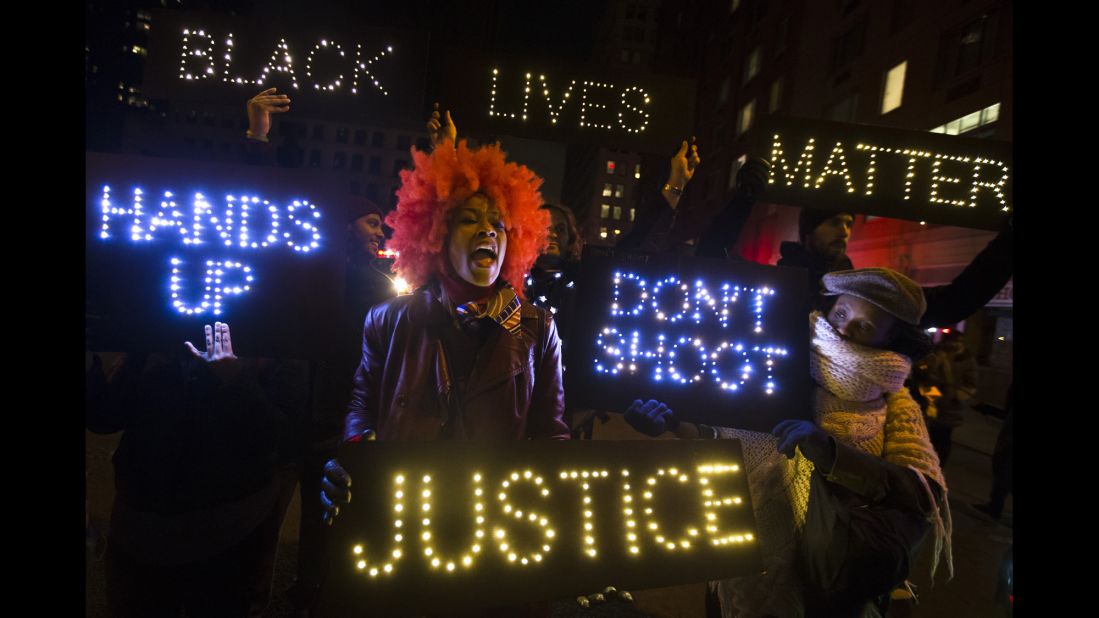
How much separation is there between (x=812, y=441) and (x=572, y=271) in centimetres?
200

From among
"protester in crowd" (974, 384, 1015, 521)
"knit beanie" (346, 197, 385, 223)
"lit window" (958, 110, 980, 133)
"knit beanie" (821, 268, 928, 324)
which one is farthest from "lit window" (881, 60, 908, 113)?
"knit beanie" (346, 197, 385, 223)

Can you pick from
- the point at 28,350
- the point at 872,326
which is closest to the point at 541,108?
the point at 872,326

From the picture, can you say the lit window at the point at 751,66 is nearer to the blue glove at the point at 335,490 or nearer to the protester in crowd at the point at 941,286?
the protester in crowd at the point at 941,286

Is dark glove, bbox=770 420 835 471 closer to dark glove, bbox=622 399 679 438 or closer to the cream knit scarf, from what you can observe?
the cream knit scarf

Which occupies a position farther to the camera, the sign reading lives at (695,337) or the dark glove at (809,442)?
the sign reading lives at (695,337)

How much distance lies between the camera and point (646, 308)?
198 centimetres

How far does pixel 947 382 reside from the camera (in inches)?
222

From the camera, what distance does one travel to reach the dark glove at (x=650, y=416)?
1.89 metres

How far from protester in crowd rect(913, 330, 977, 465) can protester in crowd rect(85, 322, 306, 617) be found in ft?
19.6

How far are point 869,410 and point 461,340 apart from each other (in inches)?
69.2

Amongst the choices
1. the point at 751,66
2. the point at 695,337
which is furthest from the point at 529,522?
the point at 751,66

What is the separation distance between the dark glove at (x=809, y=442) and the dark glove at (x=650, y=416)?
42 centimetres

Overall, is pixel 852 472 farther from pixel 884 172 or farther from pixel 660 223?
pixel 884 172

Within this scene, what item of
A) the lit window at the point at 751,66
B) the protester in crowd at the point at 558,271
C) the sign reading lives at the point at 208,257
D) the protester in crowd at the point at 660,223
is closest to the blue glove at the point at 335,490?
the sign reading lives at the point at 208,257
